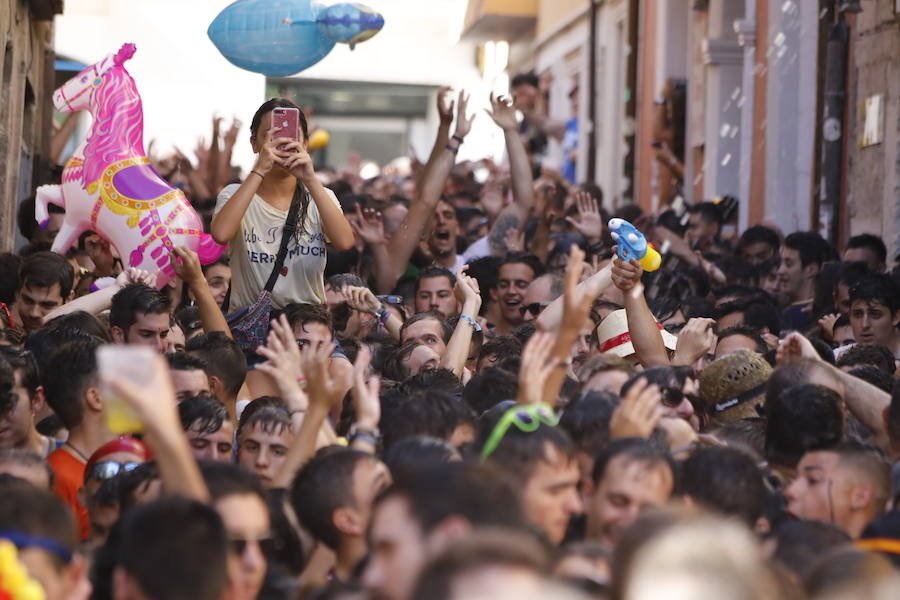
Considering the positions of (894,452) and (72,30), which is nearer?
(894,452)

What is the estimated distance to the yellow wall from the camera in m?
25.4

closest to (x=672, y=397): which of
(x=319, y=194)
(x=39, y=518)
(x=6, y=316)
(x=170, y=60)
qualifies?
(x=319, y=194)

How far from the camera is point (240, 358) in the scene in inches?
265

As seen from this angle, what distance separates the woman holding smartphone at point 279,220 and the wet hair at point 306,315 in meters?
0.23

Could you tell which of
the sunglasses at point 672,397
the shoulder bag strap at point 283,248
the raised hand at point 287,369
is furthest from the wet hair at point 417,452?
the shoulder bag strap at point 283,248

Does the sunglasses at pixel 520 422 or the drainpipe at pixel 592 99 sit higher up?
the drainpipe at pixel 592 99

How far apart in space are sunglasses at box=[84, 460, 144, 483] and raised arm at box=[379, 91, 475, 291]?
4.30m

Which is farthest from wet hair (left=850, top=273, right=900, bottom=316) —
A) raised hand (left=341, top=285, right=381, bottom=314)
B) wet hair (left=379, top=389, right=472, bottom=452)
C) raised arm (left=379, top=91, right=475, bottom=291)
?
wet hair (left=379, top=389, right=472, bottom=452)

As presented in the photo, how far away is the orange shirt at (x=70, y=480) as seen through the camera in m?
5.25

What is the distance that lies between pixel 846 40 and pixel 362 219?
16.5ft

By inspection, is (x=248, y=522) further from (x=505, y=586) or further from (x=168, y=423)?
(x=505, y=586)

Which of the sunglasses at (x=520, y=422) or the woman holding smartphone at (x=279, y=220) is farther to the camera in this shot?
the woman holding smartphone at (x=279, y=220)

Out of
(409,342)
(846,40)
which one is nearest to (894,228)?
(846,40)

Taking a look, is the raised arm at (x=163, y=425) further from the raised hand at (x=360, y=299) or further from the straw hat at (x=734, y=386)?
the raised hand at (x=360, y=299)
